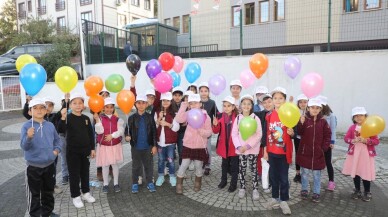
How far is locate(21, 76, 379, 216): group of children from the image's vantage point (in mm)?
3822

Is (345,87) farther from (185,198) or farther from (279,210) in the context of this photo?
(185,198)

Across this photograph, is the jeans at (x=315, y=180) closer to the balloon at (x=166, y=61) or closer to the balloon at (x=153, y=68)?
the balloon at (x=153, y=68)

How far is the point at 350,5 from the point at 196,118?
12.9 meters

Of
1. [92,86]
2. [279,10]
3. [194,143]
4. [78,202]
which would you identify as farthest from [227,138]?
[279,10]

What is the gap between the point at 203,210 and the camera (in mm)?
4176

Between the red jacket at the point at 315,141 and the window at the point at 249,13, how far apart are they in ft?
46.1

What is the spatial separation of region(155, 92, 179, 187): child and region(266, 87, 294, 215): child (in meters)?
1.56

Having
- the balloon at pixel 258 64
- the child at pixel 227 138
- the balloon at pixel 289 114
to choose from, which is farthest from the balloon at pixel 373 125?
the balloon at pixel 258 64

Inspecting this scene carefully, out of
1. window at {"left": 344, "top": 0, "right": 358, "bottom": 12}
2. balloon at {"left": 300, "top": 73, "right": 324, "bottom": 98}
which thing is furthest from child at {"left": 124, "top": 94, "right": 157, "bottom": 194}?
window at {"left": 344, "top": 0, "right": 358, "bottom": 12}

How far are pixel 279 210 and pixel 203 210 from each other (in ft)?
3.53

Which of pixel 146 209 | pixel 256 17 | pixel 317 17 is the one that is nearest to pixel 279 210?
pixel 146 209

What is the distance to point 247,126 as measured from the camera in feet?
13.5

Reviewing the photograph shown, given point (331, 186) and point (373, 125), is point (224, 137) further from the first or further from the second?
point (373, 125)

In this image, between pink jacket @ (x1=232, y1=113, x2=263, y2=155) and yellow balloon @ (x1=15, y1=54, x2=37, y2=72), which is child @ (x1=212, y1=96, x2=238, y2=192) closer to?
pink jacket @ (x1=232, y1=113, x2=263, y2=155)
